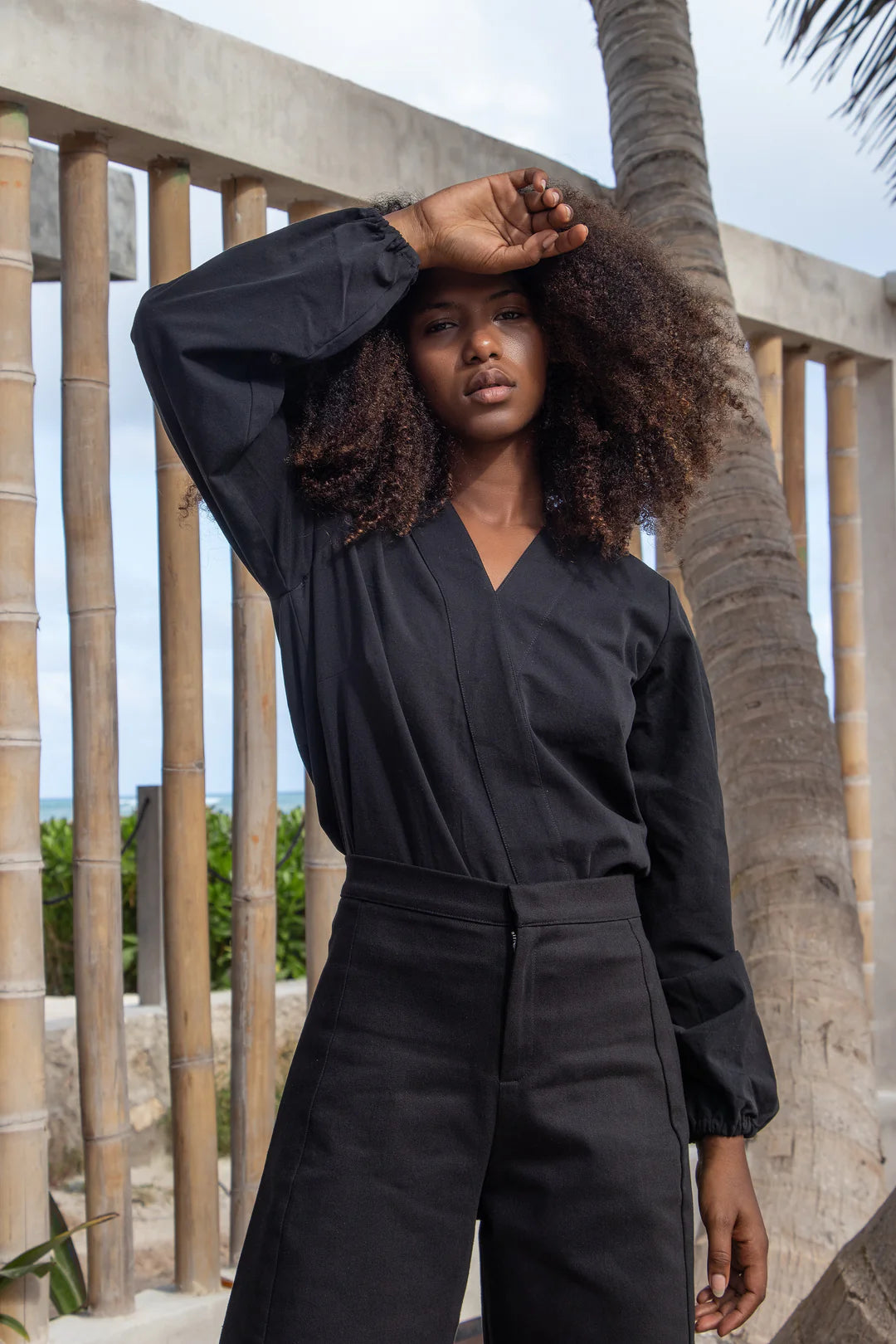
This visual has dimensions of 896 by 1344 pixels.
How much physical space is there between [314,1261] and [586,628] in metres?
0.74

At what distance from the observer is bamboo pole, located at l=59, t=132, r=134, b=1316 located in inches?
118

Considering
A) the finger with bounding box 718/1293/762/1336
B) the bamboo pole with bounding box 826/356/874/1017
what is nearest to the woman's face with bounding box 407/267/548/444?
the finger with bounding box 718/1293/762/1336

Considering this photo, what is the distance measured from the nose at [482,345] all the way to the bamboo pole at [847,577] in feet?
10.5

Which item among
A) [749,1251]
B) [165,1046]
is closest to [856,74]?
[749,1251]

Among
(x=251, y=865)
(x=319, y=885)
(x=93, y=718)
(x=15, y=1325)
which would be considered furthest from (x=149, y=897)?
(x=15, y=1325)

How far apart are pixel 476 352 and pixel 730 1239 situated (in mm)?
1097

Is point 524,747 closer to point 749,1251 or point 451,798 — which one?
point 451,798

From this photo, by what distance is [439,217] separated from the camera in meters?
1.64

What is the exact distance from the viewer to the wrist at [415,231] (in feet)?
5.40

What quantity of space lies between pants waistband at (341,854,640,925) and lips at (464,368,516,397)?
23.1 inches

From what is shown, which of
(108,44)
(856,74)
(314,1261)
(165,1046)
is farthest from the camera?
(165,1046)

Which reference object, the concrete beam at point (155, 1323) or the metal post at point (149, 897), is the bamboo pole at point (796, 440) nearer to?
the metal post at point (149, 897)

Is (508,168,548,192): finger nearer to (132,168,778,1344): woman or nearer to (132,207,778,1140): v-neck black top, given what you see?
(132,168,778,1344): woman

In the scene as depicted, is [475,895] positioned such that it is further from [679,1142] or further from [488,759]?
[679,1142]
